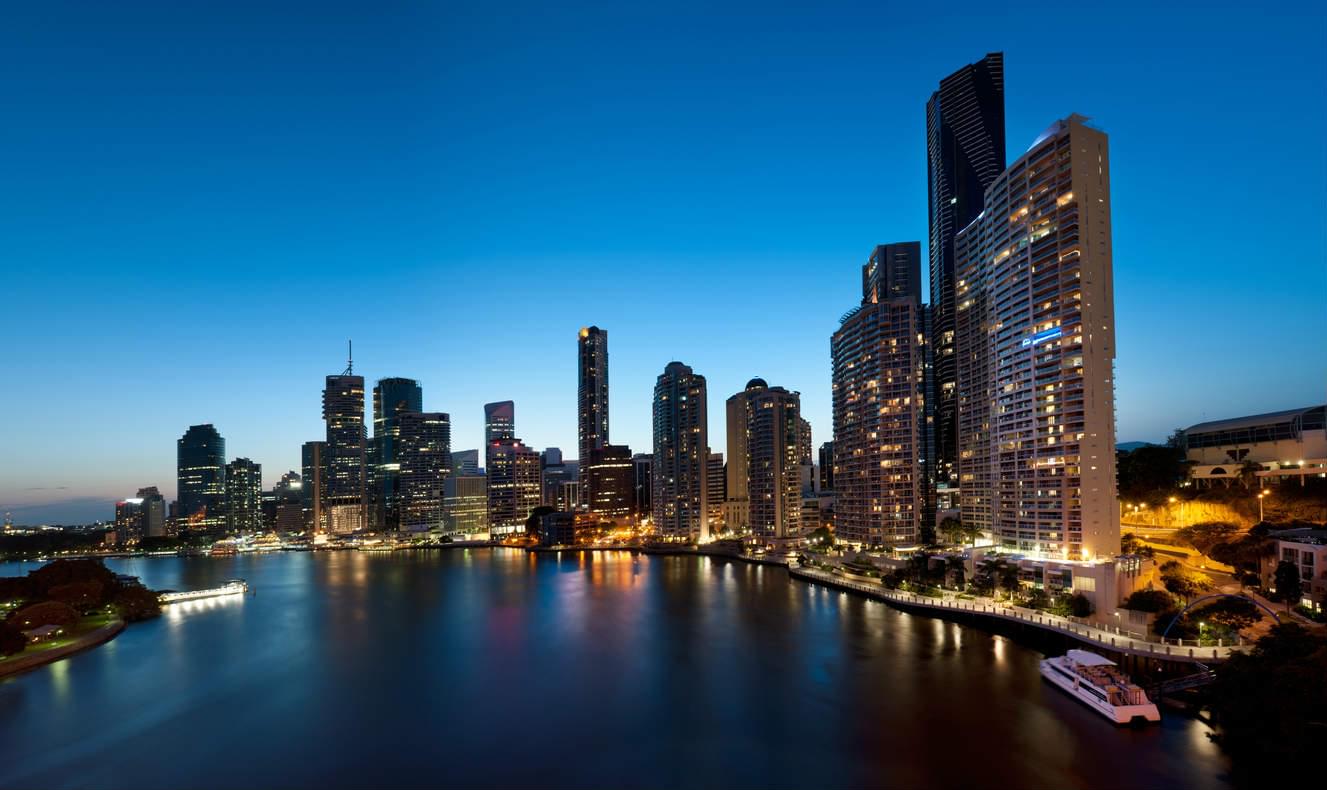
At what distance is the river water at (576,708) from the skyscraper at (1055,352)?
33.0 feet

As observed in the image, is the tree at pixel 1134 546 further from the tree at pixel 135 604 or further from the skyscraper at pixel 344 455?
the skyscraper at pixel 344 455

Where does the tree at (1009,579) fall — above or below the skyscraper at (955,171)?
below

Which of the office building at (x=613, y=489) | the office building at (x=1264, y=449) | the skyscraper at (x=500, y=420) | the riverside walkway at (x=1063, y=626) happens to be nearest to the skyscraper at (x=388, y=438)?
the skyscraper at (x=500, y=420)

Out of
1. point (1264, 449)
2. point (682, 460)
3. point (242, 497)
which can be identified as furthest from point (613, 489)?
point (242, 497)

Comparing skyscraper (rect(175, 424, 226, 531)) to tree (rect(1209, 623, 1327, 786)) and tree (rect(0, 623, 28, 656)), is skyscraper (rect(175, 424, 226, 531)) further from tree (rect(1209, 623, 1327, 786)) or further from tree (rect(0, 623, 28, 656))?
tree (rect(1209, 623, 1327, 786))

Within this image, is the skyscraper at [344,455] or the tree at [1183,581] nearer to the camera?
the tree at [1183,581]

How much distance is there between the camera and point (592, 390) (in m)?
160

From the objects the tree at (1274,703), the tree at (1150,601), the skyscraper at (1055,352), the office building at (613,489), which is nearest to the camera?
the tree at (1274,703)

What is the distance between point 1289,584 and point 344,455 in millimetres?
166846

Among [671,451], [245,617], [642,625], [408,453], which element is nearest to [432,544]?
[408,453]

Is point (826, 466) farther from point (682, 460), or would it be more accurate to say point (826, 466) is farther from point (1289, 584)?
point (1289, 584)

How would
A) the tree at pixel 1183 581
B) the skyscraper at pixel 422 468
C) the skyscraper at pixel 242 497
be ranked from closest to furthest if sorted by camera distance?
the tree at pixel 1183 581
the skyscraper at pixel 422 468
the skyscraper at pixel 242 497

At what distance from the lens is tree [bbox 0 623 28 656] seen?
31.2m

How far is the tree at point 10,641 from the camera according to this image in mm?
31203
